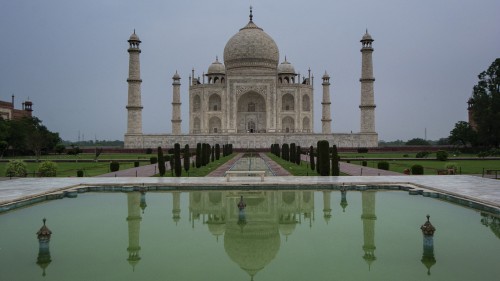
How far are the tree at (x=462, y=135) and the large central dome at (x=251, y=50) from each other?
1624cm

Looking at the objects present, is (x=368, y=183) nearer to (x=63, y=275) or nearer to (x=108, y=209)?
(x=108, y=209)

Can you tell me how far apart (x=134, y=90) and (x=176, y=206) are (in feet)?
87.4

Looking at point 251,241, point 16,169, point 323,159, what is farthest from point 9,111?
point 251,241

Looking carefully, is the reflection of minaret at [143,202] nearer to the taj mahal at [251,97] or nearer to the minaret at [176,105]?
the taj mahal at [251,97]

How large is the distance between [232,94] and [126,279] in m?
34.7

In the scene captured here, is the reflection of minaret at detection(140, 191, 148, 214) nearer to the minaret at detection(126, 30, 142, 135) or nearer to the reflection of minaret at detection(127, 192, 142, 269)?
the reflection of minaret at detection(127, 192, 142, 269)

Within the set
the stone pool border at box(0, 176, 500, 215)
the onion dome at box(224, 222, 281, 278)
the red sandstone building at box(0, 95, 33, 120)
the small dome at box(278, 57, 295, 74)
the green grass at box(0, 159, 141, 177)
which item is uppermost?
the small dome at box(278, 57, 295, 74)

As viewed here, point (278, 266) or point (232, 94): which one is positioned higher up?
point (232, 94)

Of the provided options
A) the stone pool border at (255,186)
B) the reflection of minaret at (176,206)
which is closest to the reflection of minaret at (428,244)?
the reflection of minaret at (176,206)

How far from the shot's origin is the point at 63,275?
4414 millimetres

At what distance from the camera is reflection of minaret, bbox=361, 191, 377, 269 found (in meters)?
5.07

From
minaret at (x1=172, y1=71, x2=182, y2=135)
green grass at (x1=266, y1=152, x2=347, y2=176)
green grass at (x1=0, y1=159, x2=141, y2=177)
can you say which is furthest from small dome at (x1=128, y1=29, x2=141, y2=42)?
green grass at (x1=266, y1=152, x2=347, y2=176)

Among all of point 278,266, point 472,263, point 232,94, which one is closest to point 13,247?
point 278,266

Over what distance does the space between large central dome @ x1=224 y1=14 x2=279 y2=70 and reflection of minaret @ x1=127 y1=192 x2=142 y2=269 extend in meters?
30.8
